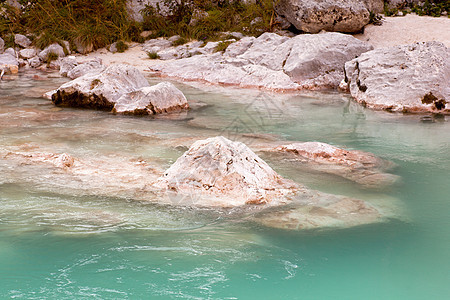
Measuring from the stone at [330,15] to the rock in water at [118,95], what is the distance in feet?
19.4

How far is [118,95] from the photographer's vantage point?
8.27 m

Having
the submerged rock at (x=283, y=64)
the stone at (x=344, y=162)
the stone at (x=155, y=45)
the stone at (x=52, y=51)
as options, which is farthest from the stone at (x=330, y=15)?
the stone at (x=344, y=162)

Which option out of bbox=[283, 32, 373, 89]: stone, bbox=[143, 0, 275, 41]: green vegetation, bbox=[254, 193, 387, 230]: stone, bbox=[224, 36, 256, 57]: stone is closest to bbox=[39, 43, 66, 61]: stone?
bbox=[143, 0, 275, 41]: green vegetation

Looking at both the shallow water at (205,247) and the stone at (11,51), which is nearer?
the shallow water at (205,247)

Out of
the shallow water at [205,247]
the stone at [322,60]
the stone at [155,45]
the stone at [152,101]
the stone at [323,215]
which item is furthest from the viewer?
the stone at [155,45]

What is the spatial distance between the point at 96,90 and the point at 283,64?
4.66m

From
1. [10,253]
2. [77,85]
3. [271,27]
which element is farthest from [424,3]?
[10,253]

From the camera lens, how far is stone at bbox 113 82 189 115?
25.4 feet

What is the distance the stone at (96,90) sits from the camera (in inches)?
322

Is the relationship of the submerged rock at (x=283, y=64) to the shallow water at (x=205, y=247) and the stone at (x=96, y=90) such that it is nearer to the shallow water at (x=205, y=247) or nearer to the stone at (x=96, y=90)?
the stone at (x=96, y=90)

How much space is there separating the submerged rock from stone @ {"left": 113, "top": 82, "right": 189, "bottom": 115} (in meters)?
3.14

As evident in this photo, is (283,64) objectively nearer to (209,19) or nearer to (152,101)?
(152,101)

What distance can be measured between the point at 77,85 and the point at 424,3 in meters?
10.9

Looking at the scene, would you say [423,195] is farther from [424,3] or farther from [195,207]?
[424,3]
